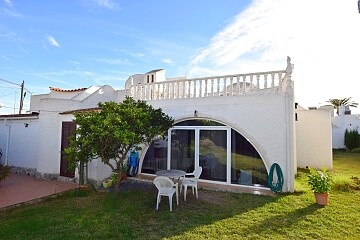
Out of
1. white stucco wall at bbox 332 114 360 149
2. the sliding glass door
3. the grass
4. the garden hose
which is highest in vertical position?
white stucco wall at bbox 332 114 360 149

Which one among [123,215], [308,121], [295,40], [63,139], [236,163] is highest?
[295,40]

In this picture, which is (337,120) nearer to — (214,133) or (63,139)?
(214,133)

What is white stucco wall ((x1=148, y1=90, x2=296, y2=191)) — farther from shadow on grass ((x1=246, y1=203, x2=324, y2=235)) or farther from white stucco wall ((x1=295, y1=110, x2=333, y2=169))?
white stucco wall ((x1=295, y1=110, x2=333, y2=169))

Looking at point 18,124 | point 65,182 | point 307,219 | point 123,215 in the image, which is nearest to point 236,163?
point 307,219

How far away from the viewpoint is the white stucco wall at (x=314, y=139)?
53.8 ft

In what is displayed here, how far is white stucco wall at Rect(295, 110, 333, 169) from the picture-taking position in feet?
53.8

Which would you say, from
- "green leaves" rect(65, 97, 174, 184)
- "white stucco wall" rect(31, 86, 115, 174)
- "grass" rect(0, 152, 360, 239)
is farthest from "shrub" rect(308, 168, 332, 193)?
"white stucco wall" rect(31, 86, 115, 174)

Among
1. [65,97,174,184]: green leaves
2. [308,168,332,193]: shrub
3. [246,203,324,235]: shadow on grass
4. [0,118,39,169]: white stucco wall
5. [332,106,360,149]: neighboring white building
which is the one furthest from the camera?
[332,106,360,149]: neighboring white building

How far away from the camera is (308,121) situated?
55.7 ft

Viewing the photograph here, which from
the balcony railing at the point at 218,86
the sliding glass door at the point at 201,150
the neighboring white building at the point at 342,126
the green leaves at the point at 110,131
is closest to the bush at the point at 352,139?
the neighboring white building at the point at 342,126

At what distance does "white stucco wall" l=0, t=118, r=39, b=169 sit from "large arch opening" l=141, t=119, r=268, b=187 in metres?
7.37

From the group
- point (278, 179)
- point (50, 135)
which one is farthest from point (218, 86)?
point (50, 135)

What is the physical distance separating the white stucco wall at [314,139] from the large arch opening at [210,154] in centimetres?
874

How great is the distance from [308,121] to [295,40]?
26.9 feet
